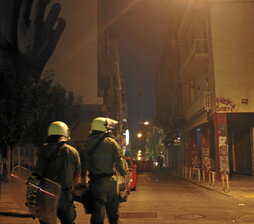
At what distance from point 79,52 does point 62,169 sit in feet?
102

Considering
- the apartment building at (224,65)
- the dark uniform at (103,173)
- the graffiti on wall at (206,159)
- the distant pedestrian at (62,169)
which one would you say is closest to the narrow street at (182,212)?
the dark uniform at (103,173)

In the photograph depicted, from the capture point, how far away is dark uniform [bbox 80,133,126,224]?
5172mm

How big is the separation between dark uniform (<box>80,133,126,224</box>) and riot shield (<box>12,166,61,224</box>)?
682 mm

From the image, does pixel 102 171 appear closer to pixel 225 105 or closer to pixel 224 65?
pixel 225 105

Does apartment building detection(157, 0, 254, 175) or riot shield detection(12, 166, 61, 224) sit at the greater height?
apartment building detection(157, 0, 254, 175)

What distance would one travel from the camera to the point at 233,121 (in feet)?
94.9

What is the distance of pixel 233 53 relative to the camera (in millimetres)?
24891

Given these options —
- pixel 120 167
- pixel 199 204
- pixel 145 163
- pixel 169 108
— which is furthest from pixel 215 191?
pixel 169 108

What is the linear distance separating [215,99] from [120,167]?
2016 cm

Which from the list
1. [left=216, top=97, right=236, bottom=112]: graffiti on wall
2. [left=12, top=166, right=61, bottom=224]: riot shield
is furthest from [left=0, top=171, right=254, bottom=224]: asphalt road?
[left=216, top=97, right=236, bottom=112]: graffiti on wall

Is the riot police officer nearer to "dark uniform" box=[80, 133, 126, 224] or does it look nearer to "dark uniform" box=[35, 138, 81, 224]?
"dark uniform" box=[80, 133, 126, 224]

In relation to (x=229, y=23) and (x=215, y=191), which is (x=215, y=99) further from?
(x=215, y=191)

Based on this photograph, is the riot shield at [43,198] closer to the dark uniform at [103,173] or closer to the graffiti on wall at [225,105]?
the dark uniform at [103,173]

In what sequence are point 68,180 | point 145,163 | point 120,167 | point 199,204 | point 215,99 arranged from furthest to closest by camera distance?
point 145,163 → point 215,99 → point 199,204 → point 120,167 → point 68,180
